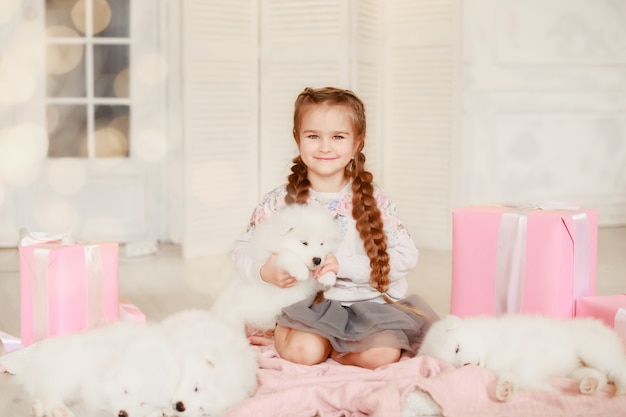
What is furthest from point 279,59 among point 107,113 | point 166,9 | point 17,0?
point 17,0

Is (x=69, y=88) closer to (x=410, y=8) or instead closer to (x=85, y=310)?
(x=410, y=8)

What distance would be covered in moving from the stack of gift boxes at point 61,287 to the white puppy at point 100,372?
28 cm

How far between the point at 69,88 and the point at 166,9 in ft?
2.20

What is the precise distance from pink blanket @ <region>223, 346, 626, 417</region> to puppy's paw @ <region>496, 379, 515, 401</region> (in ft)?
0.04

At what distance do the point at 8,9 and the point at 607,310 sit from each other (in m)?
3.33

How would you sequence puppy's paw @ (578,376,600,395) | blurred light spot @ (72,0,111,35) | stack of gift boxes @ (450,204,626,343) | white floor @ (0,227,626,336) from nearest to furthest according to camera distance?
puppy's paw @ (578,376,600,395)
stack of gift boxes @ (450,204,626,343)
white floor @ (0,227,626,336)
blurred light spot @ (72,0,111,35)

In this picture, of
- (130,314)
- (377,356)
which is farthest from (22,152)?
(377,356)

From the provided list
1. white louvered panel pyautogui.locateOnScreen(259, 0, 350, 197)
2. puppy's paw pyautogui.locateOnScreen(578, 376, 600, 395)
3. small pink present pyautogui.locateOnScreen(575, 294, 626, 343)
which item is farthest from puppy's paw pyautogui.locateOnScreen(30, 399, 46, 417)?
Result: white louvered panel pyautogui.locateOnScreen(259, 0, 350, 197)

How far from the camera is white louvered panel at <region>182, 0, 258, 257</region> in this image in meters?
4.00

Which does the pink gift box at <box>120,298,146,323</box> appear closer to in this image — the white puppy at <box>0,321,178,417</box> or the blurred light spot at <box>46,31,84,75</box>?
the white puppy at <box>0,321,178,417</box>

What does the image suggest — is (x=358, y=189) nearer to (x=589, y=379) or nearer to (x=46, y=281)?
(x=589, y=379)

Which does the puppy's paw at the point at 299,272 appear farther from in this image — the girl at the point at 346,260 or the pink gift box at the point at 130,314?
the pink gift box at the point at 130,314

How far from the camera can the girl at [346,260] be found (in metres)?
2.13

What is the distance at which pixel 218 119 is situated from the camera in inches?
162
